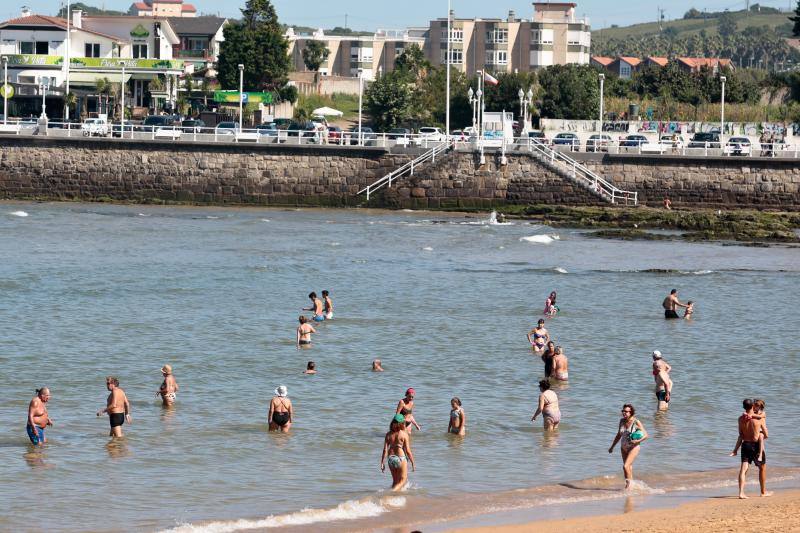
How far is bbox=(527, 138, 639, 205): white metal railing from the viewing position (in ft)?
177

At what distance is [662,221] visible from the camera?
167ft

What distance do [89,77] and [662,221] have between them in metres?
43.4

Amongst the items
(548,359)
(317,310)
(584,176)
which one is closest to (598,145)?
(584,176)

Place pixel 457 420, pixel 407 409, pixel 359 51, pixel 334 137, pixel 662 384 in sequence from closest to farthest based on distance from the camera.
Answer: pixel 407 409 < pixel 457 420 < pixel 662 384 < pixel 334 137 < pixel 359 51

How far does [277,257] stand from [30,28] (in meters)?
45.6

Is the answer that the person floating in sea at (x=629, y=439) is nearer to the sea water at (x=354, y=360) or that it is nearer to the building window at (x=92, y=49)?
the sea water at (x=354, y=360)

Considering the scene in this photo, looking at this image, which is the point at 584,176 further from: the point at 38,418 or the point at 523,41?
the point at 523,41

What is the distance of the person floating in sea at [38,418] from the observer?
19.7 metres

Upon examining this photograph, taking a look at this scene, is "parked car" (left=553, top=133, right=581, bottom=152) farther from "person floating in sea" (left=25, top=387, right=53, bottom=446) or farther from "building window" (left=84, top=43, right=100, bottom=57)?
"person floating in sea" (left=25, top=387, right=53, bottom=446)

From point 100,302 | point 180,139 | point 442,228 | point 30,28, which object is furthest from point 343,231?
point 30,28

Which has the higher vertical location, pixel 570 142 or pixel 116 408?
pixel 570 142

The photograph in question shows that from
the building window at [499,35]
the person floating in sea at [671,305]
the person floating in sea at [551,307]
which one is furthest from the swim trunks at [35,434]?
the building window at [499,35]

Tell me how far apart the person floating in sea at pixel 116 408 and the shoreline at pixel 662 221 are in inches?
1180

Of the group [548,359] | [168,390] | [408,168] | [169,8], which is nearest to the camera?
[168,390]
